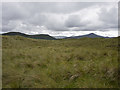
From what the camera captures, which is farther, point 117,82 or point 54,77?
point 54,77

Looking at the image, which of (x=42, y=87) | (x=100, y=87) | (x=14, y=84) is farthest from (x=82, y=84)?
(x=14, y=84)

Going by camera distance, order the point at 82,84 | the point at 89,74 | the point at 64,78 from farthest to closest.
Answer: the point at 89,74 → the point at 64,78 → the point at 82,84

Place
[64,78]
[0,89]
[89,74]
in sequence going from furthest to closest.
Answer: [89,74] < [64,78] < [0,89]

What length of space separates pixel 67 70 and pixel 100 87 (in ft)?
6.50

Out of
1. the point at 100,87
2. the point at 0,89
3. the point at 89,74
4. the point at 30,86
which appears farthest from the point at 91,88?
the point at 0,89

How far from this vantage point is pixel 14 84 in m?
3.70

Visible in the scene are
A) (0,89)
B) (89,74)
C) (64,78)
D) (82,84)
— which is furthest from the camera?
(89,74)

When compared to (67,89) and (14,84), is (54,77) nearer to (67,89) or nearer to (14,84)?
(67,89)

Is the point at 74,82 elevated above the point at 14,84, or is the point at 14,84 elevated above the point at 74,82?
the point at 14,84

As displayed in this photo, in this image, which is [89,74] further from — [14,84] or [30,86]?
[14,84]

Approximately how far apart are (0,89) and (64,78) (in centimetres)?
283

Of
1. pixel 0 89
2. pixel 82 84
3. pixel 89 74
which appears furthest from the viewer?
pixel 89 74

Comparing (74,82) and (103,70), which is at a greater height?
(103,70)

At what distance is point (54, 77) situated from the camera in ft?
15.3
